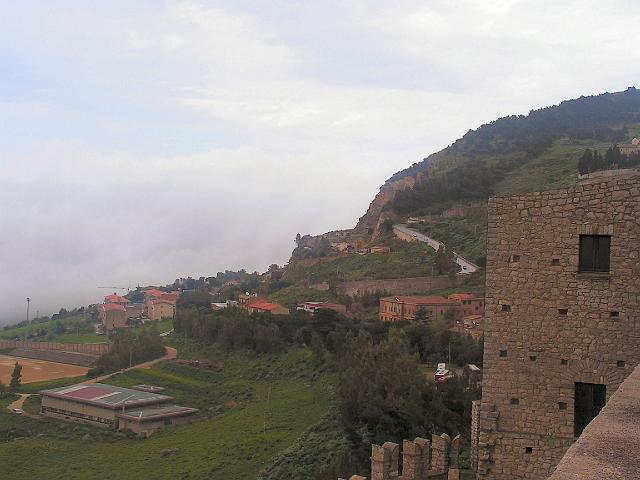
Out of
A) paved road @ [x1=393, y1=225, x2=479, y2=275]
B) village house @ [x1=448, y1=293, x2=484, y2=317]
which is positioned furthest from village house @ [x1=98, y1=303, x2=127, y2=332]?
village house @ [x1=448, y1=293, x2=484, y2=317]

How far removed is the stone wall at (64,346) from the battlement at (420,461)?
57924 mm

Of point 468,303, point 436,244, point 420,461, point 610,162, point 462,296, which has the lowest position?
point 420,461

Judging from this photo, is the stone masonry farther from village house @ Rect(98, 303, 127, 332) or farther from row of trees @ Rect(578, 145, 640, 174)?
village house @ Rect(98, 303, 127, 332)

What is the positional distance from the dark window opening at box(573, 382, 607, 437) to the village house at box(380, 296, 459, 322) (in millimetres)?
36414

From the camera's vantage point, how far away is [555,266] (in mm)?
7160

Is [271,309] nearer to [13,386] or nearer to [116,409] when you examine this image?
[116,409]

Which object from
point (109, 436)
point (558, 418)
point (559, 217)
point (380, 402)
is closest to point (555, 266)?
point (559, 217)

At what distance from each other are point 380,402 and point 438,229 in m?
51.5

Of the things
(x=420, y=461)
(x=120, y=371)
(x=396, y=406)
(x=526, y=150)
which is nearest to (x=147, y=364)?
(x=120, y=371)

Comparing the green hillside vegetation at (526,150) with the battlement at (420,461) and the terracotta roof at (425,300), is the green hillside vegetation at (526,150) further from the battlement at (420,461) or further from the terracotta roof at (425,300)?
the battlement at (420,461)

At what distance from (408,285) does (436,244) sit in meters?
9.89

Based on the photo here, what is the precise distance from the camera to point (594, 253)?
7.05 m

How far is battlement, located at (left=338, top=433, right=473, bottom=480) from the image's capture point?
24.9 ft

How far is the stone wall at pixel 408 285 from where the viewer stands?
54625 millimetres
